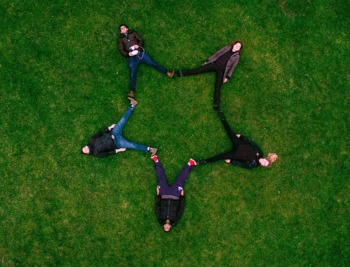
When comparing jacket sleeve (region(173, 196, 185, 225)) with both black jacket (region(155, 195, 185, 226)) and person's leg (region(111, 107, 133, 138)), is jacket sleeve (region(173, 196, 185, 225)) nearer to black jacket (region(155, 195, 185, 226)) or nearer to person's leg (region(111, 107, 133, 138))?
black jacket (region(155, 195, 185, 226))

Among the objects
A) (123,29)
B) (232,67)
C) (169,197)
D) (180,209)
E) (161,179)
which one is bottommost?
(180,209)

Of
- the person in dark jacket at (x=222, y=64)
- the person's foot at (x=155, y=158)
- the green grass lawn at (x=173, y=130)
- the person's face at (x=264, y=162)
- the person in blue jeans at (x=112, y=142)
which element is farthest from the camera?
the green grass lawn at (x=173, y=130)

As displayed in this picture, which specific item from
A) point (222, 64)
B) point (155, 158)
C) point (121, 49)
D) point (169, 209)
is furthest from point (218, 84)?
point (169, 209)

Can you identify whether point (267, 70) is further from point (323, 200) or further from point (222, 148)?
point (323, 200)

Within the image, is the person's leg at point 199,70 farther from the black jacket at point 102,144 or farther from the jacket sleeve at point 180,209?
the jacket sleeve at point 180,209

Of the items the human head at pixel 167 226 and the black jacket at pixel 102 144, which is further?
the black jacket at pixel 102 144

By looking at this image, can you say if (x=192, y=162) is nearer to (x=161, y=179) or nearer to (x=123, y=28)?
(x=161, y=179)

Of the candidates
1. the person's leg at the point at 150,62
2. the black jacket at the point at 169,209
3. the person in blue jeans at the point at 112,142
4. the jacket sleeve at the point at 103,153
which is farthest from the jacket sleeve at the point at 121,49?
the black jacket at the point at 169,209
